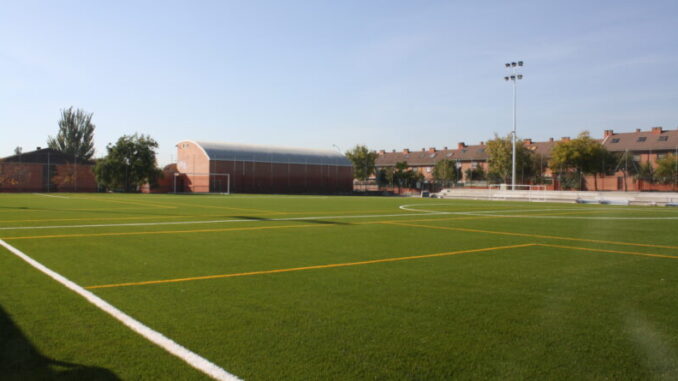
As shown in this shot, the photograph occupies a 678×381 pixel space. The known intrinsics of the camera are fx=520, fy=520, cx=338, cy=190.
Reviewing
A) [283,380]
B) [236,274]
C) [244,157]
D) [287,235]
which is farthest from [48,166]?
[283,380]

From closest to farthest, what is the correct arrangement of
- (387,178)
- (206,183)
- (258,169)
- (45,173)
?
(45,173) → (206,183) → (258,169) → (387,178)

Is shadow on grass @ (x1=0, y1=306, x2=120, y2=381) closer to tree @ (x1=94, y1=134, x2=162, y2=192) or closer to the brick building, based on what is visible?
tree @ (x1=94, y1=134, x2=162, y2=192)

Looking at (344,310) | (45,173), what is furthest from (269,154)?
(344,310)

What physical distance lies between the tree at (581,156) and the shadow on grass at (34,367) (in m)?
68.8

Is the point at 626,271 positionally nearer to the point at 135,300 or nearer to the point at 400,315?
the point at 400,315

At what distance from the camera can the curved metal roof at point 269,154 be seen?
68.6 metres

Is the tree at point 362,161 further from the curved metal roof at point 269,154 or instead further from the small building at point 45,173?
the small building at point 45,173

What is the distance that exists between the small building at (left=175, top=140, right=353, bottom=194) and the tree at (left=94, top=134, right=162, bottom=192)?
5433 millimetres

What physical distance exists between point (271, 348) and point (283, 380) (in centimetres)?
68

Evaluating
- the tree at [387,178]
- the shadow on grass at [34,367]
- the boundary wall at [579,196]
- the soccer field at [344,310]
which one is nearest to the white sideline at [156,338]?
the soccer field at [344,310]

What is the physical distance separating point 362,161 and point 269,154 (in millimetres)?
30327

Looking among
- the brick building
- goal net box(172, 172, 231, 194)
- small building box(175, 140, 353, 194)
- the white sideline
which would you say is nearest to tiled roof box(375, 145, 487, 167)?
the brick building

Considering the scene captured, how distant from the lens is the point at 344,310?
572cm

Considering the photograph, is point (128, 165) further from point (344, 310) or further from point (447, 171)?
point (344, 310)
